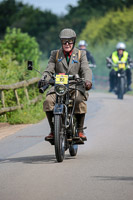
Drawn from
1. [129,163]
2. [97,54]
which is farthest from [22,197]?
[97,54]

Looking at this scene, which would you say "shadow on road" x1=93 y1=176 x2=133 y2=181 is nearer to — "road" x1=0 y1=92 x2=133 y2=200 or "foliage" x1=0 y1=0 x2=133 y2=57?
"road" x1=0 y1=92 x2=133 y2=200

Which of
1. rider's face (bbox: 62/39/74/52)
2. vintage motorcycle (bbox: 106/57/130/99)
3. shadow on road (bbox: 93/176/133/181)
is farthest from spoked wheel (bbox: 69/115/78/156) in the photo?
vintage motorcycle (bbox: 106/57/130/99)

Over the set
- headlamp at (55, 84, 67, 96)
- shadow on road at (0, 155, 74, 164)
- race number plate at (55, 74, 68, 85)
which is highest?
race number plate at (55, 74, 68, 85)

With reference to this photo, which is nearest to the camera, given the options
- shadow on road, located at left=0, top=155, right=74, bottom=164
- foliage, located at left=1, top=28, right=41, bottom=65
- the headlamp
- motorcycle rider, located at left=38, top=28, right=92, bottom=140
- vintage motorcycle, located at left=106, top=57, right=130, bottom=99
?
the headlamp

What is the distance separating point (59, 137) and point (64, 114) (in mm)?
481

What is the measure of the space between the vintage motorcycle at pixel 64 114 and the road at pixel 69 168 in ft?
0.91

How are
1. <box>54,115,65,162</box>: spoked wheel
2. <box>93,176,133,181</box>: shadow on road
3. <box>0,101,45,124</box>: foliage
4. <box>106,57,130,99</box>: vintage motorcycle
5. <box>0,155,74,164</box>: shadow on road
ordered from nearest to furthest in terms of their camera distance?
<box>93,176,133,181</box>: shadow on road
<box>54,115,65,162</box>: spoked wheel
<box>0,155,74,164</box>: shadow on road
<box>0,101,45,124</box>: foliage
<box>106,57,130,99</box>: vintage motorcycle

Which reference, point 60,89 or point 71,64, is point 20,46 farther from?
point 60,89

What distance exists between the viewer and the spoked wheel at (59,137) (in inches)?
348

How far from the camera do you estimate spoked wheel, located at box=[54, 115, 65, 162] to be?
8840 millimetres

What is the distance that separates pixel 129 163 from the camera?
916 cm

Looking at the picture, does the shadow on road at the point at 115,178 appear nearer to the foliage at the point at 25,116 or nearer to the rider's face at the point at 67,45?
the rider's face at the point at 67,45

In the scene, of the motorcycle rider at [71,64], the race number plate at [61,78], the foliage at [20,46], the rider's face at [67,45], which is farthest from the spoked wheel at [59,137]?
the foliage at [20,46]

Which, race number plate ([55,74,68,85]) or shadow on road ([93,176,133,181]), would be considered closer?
shadow on road ([93,176,133,181])
